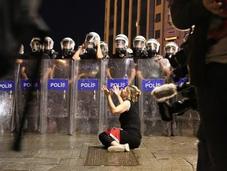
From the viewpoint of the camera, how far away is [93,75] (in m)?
11.9

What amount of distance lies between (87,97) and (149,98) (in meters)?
1.36

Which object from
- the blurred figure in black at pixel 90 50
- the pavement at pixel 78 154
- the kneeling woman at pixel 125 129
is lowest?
the pavement at pixel 78 154

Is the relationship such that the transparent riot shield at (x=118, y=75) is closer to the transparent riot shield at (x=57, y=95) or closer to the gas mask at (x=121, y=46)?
the gas mask at (x=121, y=46)

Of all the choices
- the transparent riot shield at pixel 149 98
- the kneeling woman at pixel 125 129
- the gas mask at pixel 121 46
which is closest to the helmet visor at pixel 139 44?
the gas mask at pixel 121 46

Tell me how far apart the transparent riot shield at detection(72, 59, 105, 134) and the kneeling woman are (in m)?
2.67

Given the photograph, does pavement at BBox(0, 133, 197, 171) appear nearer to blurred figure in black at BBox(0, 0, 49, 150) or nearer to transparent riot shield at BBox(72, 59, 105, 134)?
transparent riot shield at BBox(72, 59, 105, 134)

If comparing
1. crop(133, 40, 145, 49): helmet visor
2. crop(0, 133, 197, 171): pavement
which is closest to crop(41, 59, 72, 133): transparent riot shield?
crop(0, 133, 197, 171): pavement

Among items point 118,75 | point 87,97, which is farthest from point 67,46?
point 118,75

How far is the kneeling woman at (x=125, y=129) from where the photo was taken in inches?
337

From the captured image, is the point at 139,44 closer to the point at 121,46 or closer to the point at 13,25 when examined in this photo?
the point at 121,46

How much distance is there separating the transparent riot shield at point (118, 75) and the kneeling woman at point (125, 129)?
2540 mm

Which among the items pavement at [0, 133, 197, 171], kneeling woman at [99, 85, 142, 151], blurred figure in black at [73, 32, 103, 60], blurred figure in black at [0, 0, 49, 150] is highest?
blurred figure in black at [73, 32, 103, 60]

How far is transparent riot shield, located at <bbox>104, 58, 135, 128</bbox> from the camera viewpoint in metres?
11.8

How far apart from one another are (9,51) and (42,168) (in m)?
5.38
